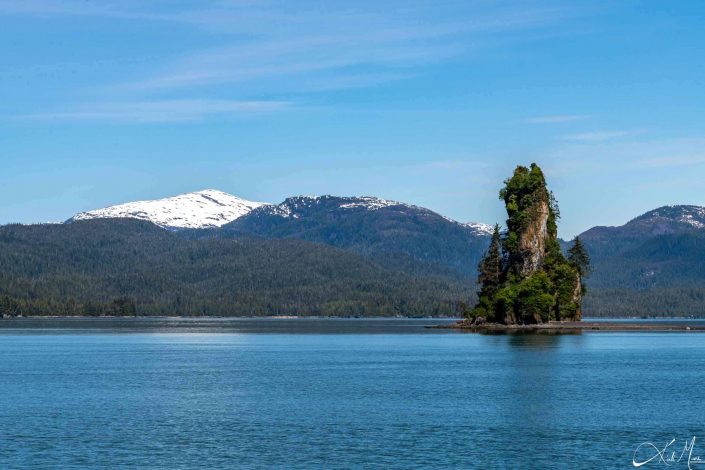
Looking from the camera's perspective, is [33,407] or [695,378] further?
[695,378]

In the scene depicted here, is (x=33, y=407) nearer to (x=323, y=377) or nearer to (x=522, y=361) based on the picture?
(x=323, y=377)

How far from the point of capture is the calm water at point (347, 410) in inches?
2404

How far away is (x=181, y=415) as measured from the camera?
7831cm

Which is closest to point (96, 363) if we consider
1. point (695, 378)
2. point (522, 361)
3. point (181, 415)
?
point (522, 361)

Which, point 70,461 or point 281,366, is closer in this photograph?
point 70,461

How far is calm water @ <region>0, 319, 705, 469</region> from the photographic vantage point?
6106 centimetres

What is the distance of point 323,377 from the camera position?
111625 mm

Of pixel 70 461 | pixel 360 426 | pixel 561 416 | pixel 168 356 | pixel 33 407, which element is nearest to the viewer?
pixel 70 461

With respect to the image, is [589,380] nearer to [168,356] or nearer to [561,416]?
[561,416]

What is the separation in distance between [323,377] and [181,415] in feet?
113

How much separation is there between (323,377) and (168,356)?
46.1 m

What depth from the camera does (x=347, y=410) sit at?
81.1 meters

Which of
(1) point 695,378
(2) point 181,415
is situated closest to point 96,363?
(2) point 181,415

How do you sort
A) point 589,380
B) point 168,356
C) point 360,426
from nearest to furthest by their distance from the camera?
point 360,426 < point 589,380 < point 168,356
